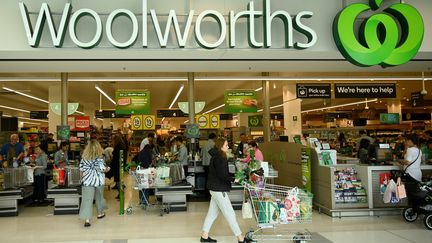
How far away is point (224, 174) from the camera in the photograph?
530 centimetres

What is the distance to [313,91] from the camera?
12.4 meters

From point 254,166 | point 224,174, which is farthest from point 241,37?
point 224,174

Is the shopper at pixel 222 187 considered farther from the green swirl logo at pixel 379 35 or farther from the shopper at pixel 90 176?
the green swirl logo at pixel 379 35

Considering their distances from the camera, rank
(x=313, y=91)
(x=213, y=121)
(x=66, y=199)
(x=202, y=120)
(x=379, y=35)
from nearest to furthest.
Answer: (x=379, y=35), (x=66, y=199), (x=313, y=91), (x=202, y=120), (x=213, y=121)

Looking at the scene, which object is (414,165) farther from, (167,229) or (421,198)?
(167,229)

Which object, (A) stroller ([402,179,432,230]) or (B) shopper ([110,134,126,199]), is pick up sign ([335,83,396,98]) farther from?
(B) shopper ([110,134,126,199])

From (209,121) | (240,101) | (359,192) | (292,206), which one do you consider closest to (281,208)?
(292,206)

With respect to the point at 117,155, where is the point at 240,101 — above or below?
above

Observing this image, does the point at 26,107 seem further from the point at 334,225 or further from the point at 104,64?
the point at 334,225

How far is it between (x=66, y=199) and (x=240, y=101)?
686 cm

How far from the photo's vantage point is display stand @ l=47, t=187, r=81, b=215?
7.84 metres

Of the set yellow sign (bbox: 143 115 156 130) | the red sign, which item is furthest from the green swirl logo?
the red sign

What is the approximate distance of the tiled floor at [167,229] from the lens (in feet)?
19.1

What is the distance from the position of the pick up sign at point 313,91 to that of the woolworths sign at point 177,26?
209 inches
